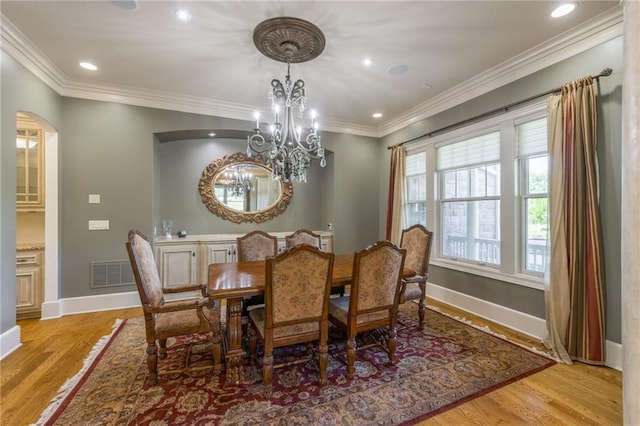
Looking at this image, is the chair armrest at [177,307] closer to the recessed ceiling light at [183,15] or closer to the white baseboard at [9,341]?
the white baseboard at [9,341]

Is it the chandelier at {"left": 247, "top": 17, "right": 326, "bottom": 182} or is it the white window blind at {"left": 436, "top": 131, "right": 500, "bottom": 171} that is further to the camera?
the white window blind at {"left": 436, "top": 131, "right": 500, "bottom": 171}

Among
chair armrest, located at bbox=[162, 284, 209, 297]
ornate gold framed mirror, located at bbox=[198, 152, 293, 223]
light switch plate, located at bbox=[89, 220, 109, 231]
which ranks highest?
ornate gold framed mirror, located at bbox=[198, 152, 293, 223]

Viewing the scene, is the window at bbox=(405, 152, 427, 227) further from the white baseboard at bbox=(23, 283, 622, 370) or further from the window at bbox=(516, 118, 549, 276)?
the window at bbox=(516, 118, 549, 276)

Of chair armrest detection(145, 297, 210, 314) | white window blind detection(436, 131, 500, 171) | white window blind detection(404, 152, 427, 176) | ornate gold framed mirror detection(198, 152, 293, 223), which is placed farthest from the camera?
ornate gold framed mirror detection(198, 152, 293, 223)

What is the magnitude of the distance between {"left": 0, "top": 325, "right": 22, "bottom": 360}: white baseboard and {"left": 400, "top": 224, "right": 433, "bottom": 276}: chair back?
4016mm

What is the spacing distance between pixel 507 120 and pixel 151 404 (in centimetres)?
426

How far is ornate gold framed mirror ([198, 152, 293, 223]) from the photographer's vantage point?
4.82m

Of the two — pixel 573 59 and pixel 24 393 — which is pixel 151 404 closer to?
pixel 24 393

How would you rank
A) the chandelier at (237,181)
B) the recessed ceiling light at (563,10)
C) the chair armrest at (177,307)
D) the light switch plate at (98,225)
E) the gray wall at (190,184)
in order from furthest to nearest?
the chandelier at (237,181), the gray wall at (190,184), the light switch plate at (98,225), the recessed ceiling light at (563,10), the chair armrest at (177,307)

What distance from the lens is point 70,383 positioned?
210 centimetres

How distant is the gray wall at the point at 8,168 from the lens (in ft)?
8.22

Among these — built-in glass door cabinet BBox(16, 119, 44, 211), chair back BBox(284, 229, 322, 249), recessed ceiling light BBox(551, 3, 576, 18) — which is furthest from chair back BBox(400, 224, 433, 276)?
built-in glass door cabinet BBox(16, 119, 44, 211)

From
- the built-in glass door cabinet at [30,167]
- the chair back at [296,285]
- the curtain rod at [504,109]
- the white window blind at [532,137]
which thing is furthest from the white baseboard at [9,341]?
the white window blind at [532,137]

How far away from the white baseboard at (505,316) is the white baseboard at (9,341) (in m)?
4.83
